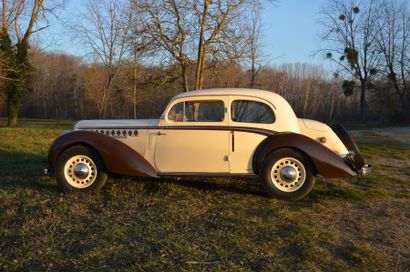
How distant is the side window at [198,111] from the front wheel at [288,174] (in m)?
1.11

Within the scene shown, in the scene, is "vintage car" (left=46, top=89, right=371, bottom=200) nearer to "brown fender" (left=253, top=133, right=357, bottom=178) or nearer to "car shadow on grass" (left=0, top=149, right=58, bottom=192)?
"brown fender" (left=253, top=133, right=357, bottom=178)

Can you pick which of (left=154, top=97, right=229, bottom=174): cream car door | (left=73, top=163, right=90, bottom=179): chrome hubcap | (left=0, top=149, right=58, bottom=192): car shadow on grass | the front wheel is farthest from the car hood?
the front wheel

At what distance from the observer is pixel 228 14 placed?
19750 millimetres

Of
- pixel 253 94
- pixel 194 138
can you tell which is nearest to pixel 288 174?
pixel 253 94

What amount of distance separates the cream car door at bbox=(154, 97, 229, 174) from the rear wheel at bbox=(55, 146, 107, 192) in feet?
3.33

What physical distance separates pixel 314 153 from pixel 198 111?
6.59ft

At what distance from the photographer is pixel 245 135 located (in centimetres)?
657

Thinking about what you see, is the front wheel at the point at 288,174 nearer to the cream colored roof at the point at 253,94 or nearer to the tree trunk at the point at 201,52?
the cream colored roof at the point at 253,94

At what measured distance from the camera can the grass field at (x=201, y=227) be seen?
13.1ft

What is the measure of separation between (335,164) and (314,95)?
46902mm

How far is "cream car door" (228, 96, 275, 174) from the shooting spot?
655 cm

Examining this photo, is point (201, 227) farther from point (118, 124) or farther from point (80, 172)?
point (118, 124)

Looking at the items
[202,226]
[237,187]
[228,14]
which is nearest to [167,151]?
[237,187]

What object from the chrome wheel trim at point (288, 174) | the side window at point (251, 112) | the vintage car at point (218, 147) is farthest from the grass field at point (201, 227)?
the side window at point (251, 112)
